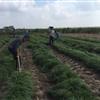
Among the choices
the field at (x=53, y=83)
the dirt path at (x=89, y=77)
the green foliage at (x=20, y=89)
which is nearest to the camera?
the green foliage at (x=20, y=89)

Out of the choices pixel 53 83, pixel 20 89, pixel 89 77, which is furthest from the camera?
pixel 89 77

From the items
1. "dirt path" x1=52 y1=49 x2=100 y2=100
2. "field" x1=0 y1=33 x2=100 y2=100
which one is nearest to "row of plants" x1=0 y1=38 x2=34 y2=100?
"field" x1=0 y1=33 x2=100 y2=100

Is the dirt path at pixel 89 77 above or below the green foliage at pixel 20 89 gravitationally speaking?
below

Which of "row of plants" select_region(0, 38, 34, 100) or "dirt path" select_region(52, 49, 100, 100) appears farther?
"dirt path" select_region(52, 49, 100, 100)

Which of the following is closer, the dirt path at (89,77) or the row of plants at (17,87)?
the row of plants at (17,87)

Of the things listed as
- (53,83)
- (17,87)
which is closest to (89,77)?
(53,83)

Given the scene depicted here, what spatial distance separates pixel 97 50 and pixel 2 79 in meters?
8.95

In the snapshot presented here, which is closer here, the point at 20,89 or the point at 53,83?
the point at 20,89

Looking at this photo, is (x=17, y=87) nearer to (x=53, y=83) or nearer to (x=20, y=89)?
(x=20, y=89)

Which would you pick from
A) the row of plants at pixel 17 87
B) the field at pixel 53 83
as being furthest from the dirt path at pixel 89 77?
the row of plants at pixel 17 87

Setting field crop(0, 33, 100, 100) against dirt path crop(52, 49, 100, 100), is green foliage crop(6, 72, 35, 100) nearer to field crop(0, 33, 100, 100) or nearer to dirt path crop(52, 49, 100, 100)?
field crop(0, 33, 100, 100)

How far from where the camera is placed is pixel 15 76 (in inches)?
449

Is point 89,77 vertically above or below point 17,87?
below

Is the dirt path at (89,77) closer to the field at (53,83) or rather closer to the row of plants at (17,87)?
the field at (53,83)
